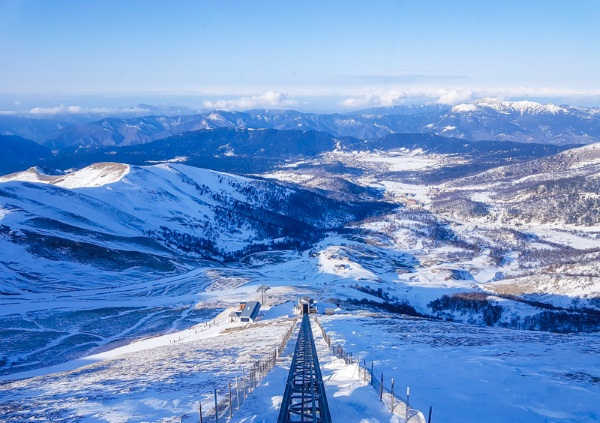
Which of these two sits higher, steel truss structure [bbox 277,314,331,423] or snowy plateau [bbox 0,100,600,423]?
steel truss structure [bbox 277,314,331,423]

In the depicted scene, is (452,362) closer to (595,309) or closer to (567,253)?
(595,309)

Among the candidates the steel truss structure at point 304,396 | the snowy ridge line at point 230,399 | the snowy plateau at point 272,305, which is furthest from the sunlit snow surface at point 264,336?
the steel truss structure at point 304,396

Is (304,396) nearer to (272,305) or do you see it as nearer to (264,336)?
(264,336)

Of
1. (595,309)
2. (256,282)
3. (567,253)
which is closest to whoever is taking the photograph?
(595,309)

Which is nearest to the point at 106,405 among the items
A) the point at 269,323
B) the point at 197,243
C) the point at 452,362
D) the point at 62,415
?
the point at 62,415

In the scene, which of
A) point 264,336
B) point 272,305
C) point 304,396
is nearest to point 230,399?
point 304,396

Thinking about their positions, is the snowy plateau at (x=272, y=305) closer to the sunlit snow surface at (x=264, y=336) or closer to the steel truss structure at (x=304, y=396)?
the sunlit snow surface at (x=264, y=336)

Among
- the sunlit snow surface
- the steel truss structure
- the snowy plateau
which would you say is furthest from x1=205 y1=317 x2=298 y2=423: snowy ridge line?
the steel truss structure

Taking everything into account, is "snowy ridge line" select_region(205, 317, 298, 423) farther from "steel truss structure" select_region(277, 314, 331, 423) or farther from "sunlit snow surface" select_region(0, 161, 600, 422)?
"steel truss structure" select_region(277, 314, 331, 423)
